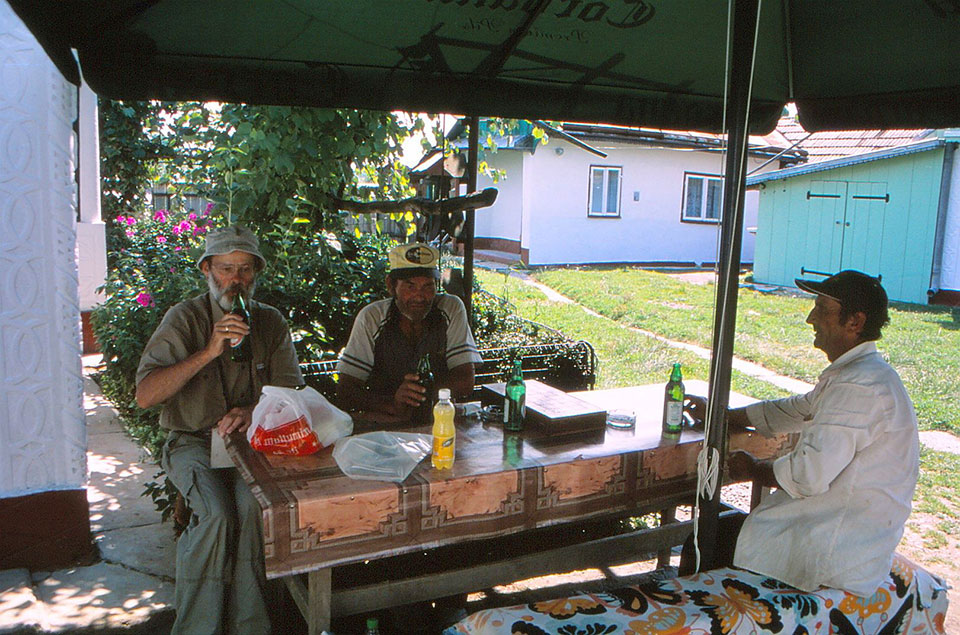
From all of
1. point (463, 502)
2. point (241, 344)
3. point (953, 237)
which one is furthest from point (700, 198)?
point (463, 502)

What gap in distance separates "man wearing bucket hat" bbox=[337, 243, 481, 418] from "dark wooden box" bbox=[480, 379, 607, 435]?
0.70 metres

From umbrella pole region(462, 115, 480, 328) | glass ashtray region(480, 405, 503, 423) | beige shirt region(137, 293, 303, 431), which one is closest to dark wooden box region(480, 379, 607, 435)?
glass ashtray region(480, 405, 503, 423)

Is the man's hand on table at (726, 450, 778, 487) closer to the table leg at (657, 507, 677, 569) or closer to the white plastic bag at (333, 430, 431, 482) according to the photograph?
the table leg at (657, 507, 677, 569)

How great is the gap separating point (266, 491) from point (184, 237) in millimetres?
6352

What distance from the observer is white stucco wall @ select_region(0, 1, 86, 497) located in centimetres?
360

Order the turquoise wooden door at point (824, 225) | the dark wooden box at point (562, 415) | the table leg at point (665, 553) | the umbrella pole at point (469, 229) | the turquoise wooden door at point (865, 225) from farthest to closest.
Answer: the turquoise wooden door at point (824, 225) → the turquoise wooden door at point (865, 225) → the umbrella pole at point (469, 229) → the table leg at point (665, 553) → the dark wooden box at point (562, 415)

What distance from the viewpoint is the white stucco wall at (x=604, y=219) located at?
18312mm

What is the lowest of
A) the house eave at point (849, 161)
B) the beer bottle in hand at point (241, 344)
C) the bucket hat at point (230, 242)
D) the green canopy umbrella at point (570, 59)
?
the beer bottle in hand at point (241, 344)

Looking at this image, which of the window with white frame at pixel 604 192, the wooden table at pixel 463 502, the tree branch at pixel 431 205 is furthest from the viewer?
the window with white frame at pixel 604 192

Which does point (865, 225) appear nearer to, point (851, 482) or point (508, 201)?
point (508, 201)

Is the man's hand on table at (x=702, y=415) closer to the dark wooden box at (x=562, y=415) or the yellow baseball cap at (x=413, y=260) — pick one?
the dark wooden box at (x=562, y=415)

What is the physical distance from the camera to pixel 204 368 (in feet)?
11.0

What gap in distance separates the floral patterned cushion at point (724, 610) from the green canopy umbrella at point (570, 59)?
23 cm

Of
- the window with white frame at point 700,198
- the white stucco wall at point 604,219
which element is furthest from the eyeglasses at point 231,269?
the window with white frame at point 700,198
